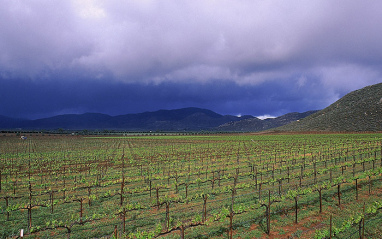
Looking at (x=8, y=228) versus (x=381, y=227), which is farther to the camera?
(x=8, y=228)

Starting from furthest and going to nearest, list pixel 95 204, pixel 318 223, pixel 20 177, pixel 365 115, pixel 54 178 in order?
pixel 365 115 → pixel 20 177 → pixel 54 178 → pixel 95 204 → pixel 318 223

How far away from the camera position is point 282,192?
14.2m

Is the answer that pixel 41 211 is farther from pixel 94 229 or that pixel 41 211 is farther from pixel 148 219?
pixel 148 219

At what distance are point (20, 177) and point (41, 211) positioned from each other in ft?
41.4

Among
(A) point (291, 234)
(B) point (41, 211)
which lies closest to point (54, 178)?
(B) point (41, 211)

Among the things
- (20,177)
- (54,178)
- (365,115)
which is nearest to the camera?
(54,178)

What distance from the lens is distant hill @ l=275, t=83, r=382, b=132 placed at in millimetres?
93188

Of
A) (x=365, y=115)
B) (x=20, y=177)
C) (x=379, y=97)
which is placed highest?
(x=379, y=97)

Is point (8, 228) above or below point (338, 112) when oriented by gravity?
below

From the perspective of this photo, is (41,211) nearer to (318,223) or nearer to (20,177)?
→ (20,177)

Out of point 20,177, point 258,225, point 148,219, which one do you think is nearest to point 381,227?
point 258,225

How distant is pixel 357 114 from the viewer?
103750mm

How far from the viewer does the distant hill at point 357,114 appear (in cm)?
9319

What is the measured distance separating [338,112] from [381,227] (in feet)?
419
